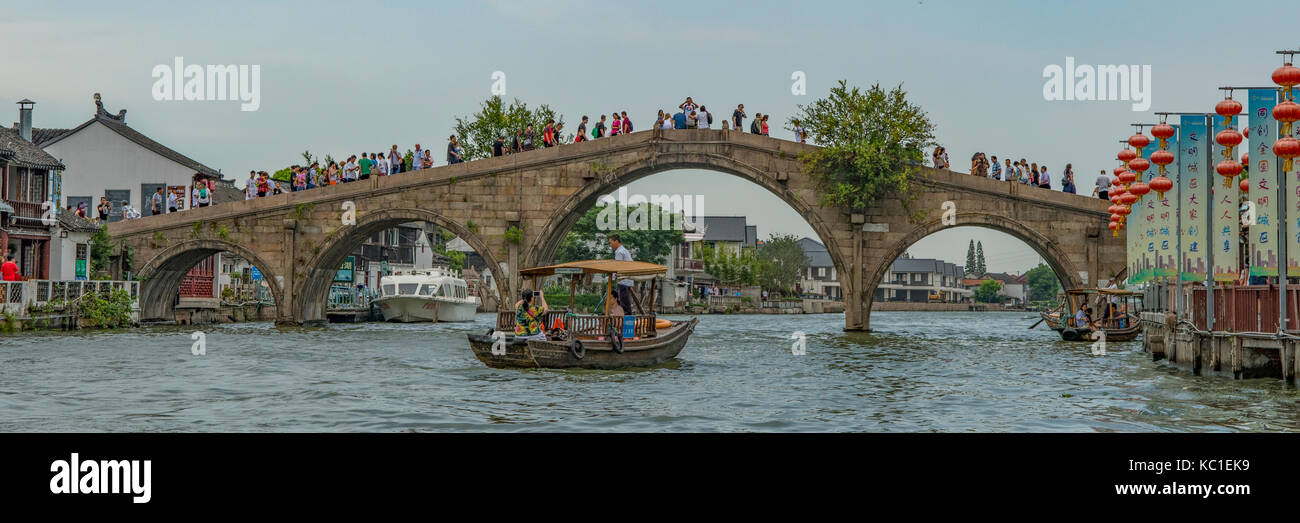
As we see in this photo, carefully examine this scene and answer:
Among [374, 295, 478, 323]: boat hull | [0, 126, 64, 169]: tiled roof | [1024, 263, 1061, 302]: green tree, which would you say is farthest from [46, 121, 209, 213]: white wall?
[1024, 263, 1061, 302]: green tree

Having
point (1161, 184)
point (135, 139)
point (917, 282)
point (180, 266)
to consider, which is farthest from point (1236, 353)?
point (917, 282)

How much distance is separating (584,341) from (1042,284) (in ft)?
352

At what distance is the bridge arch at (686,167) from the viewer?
3133 cm

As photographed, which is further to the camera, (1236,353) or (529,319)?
(529,319)

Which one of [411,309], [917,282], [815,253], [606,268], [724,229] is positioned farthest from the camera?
[917,282]

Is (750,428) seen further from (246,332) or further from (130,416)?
(246,332)

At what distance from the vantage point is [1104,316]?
2916 cm

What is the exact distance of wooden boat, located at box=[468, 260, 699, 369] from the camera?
17.0 meters

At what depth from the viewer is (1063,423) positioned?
11812 millimetres

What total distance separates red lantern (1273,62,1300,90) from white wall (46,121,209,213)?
1564 inches

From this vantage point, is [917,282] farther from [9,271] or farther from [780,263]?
[9,271]

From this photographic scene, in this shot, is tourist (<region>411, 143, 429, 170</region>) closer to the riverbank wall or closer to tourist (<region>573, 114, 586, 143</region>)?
tourist (<region>573, 114, 586, 143</region>)

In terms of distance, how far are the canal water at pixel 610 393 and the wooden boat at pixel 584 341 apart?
0.92 ft
